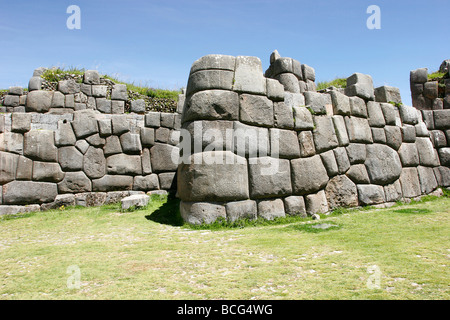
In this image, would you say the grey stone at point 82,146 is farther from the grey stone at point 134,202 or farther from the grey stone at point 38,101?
the grey stone at point 38,101

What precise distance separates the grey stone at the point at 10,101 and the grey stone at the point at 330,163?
12011mm

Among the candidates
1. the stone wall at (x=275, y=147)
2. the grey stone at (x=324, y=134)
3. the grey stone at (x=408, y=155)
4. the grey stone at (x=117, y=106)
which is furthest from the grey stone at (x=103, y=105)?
the grey stone at (x=408, y=155)

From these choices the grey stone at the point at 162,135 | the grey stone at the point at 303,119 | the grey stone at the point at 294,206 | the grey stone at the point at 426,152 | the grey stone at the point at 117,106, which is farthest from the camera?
the grey stone at the point at 117,106

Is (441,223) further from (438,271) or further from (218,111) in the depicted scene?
(218,111)

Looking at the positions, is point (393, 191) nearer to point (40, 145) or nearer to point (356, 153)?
point (356, 153)

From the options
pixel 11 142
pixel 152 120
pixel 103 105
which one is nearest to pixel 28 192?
pixel 11 142

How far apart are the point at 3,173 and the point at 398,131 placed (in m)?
9.92

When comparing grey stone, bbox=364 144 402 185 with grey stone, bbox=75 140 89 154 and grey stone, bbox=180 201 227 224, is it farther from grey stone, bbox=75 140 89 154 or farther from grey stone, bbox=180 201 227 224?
grey stone, bbox=75 140 89 154

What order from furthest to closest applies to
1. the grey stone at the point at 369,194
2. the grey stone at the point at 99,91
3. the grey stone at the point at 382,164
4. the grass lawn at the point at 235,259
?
the grey stone at the point at 99,91
the grey stone at the point at 382,164
the grey stone at the point at 369,194
the grass lawn at the point at 235,259

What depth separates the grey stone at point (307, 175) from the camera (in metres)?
6.03

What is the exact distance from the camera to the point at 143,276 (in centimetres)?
321

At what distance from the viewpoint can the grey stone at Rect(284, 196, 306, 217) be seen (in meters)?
5.93

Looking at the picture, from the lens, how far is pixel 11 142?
7.39 metres

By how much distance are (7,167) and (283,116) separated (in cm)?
653
